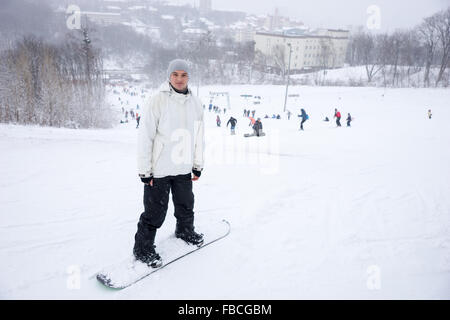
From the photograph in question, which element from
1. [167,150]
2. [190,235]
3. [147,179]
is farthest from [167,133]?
[190,235]

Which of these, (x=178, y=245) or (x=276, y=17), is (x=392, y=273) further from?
(x=276, y=17)

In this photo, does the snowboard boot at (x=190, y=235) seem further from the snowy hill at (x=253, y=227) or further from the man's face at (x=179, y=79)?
the man's face at (x=179, y=79)

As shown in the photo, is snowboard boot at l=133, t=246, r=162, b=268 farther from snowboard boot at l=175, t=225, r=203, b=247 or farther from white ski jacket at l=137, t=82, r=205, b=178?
white ski jacket at l=137, t=82, r=205, b=178

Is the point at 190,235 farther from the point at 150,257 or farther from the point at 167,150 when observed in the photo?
the point at 167,150

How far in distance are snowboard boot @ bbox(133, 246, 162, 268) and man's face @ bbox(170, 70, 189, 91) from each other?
58.1 inches

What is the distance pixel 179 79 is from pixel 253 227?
1.83 metres

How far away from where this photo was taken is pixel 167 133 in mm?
2418

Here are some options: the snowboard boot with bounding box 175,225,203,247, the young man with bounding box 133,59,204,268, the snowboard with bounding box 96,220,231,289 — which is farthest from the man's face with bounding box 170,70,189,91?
the snowboard with bounding box 96,220,231,289

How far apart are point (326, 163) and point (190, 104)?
4.27 metres

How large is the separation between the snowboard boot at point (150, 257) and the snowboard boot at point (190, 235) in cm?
37

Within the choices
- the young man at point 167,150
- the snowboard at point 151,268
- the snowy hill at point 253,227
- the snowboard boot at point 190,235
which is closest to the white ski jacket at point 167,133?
the young man at point 167,150

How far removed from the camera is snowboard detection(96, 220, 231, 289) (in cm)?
231

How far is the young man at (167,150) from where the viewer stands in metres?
2.35

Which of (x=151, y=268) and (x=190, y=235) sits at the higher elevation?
(x=190, y=235)
